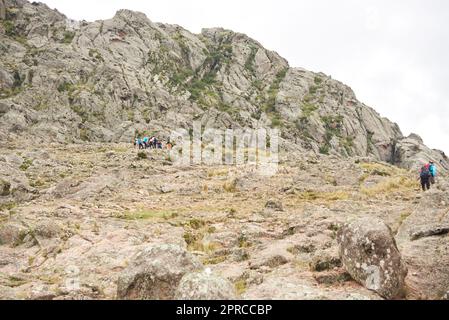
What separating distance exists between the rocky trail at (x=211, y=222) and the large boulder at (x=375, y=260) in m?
0.35

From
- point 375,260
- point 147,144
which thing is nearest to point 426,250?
point 375,260

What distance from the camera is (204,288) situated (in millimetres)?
10297

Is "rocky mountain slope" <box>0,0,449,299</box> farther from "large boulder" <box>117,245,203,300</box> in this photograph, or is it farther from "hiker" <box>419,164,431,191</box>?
"hiker" <box>419,164,431,191</box>

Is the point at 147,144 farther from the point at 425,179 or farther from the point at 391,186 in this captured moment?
the point at 425,179

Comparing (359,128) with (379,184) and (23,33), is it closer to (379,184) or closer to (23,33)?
(379,184)

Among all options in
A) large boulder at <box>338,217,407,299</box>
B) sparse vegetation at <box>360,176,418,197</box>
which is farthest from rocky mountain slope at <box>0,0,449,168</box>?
large boulder at <box>338,217,407,299</box>

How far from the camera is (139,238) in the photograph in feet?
66.8

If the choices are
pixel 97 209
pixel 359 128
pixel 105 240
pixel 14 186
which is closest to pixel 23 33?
pixel 359 128

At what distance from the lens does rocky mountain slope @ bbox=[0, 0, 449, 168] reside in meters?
77.9

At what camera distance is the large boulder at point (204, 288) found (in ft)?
33.6

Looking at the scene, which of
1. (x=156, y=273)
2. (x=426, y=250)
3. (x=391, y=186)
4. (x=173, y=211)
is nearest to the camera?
(x=156, y=273)

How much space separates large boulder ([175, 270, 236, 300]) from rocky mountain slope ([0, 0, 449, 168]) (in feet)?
178

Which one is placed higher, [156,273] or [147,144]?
[147,144]

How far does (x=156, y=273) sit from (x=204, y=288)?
7.85 feet
